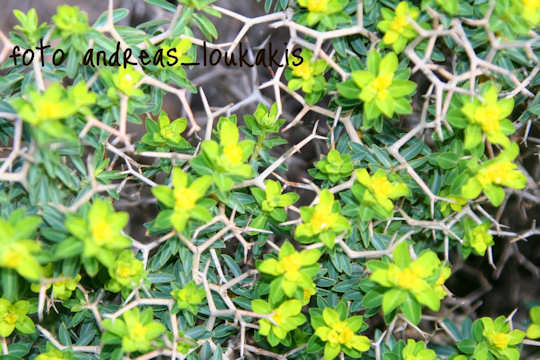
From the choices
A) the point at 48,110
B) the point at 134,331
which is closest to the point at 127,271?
the point at 134,331

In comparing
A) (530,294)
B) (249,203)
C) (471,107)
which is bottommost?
(530,294)

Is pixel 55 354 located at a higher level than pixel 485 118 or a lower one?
lower

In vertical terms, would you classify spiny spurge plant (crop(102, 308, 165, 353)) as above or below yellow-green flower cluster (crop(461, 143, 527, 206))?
below

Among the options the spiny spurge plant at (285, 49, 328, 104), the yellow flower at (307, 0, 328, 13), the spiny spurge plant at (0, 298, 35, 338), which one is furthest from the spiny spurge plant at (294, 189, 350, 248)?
the spiny spurge plant at (0, 298, 35, 338)

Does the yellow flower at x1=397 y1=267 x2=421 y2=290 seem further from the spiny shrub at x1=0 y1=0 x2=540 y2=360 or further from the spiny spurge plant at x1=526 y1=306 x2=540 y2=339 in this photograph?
the spiny spurge plant at x1=526 y1=306 x2=540 y2=339

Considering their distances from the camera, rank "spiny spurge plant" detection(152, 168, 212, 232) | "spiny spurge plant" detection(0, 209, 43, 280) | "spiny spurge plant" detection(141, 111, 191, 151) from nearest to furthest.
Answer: "spiny spurge plant" detection(0, 209, 43, 280)
"spiny spurge plant" detection(152, 168, 212, 232)
"spiny spurge plant" detection(141, 111, 191, 151)

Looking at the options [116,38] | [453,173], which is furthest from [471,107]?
[116,38]

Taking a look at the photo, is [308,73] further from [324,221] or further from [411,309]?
[411,309]

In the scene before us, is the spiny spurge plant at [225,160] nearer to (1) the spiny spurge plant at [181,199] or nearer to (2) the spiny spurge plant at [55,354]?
(1) the spiny spurge plant at [181,199]

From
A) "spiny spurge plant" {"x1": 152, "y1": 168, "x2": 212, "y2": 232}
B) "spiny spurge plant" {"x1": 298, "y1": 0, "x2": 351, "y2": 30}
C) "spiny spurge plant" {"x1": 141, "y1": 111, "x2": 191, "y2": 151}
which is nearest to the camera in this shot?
"spiny spurge plant" {"x1": 152, "y1": 168, "x2": 212, "y2": 232}

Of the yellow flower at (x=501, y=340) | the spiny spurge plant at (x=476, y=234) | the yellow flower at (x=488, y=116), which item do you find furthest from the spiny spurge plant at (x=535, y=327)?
the yellow flower at (x=488, y=116)

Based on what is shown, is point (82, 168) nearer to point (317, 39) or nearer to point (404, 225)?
point (317, 39)
